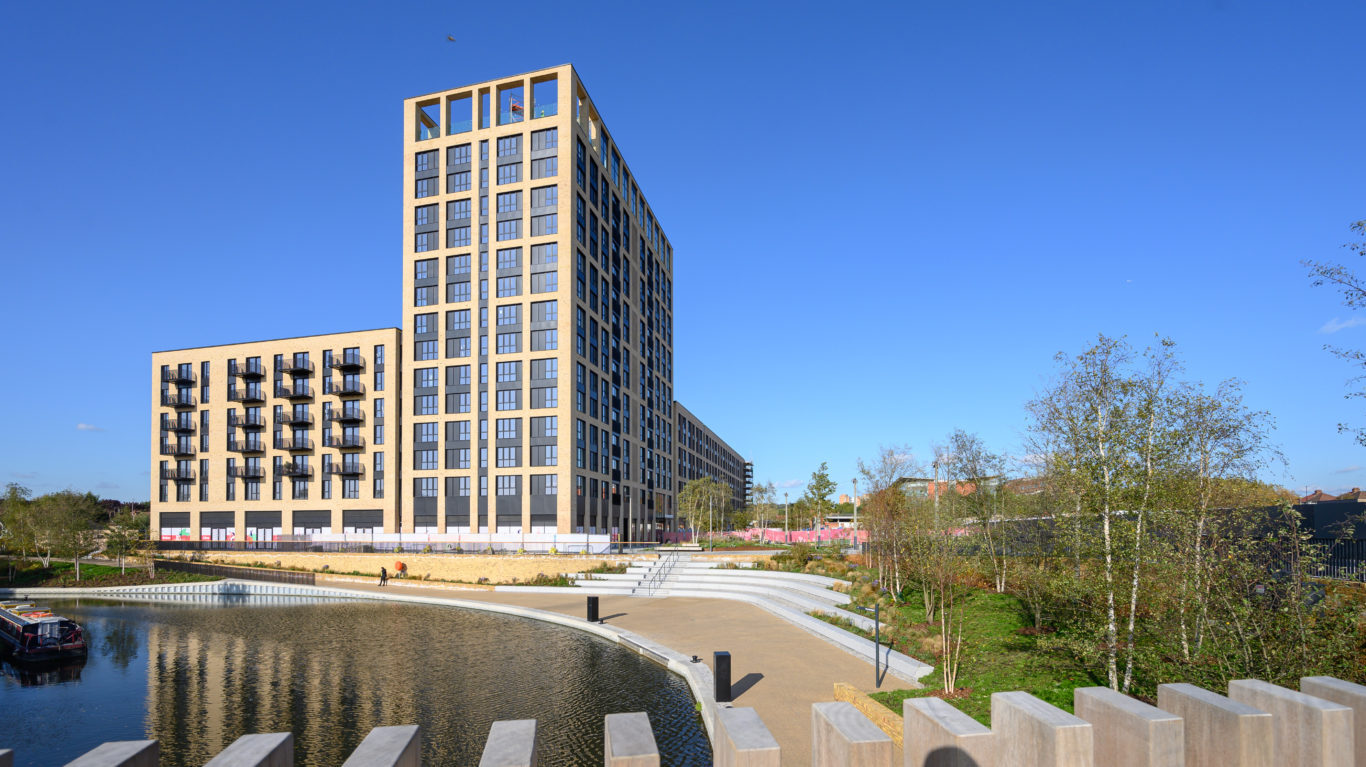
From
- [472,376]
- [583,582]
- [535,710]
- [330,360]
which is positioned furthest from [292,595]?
[535,710]

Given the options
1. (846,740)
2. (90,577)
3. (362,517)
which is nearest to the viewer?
(846,740)

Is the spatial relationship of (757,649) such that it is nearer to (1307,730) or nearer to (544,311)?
(1307,730)

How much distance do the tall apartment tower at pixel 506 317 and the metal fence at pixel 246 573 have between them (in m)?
13.5

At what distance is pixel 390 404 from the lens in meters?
65.4

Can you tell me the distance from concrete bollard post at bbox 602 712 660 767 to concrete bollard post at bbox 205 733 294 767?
90cm

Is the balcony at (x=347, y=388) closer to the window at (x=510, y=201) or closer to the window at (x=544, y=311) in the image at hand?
the window at (x=544, y=311)

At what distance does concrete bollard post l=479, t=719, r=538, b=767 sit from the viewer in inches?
83.0

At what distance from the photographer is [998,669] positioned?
14992 millimetres

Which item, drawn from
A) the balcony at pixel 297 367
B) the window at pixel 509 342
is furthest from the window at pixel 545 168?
the balcony at pixel 297 367

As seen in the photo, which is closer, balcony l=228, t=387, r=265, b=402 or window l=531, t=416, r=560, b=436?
window l=531, t=416, r=560, b=436

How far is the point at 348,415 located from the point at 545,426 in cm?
2029

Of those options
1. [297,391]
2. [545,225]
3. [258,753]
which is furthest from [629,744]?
[297,391]

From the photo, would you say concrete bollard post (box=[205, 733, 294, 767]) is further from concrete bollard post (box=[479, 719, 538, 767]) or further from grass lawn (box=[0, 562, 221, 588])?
grass lawn (box=[0, 562, 221, 588])

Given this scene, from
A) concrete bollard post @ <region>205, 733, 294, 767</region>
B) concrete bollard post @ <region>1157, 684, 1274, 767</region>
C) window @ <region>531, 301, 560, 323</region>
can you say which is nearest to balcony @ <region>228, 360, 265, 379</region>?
window @ <region>531, 301, 560, 323</region>
